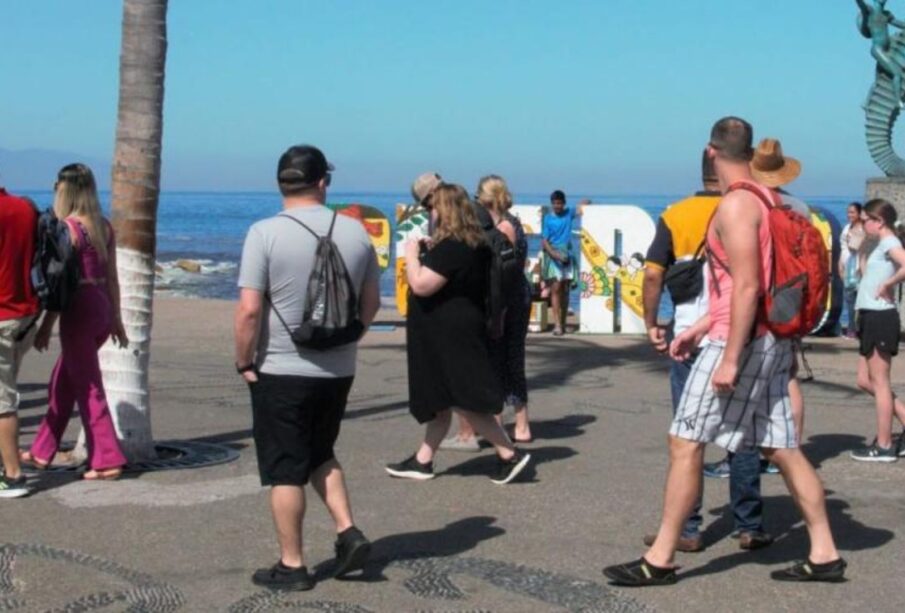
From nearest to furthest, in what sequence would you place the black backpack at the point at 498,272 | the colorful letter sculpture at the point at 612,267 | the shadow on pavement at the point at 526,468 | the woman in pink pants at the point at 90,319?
1. the woman in pink pants at the point at 90,319
2. the black backpack at the point at 498,272
3. the shadow on pavement at the point at 526,468
4. the colorful letter sculpture at the point at 612,267

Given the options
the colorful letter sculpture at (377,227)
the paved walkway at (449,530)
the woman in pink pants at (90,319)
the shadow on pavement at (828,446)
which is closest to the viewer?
the paved walkway at (449,530)

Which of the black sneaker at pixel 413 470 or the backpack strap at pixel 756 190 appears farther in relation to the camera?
the black sneaker at pixel 413 470

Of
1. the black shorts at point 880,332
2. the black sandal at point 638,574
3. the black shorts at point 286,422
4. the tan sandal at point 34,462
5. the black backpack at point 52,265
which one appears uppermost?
the black backpack at point 52,265

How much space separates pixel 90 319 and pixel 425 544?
234 cm

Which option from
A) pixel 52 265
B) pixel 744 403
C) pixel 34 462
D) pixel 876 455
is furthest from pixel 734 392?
pixel 34 462

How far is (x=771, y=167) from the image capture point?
7.45m

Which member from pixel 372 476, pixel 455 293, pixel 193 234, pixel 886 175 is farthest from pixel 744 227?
pixel 193 234

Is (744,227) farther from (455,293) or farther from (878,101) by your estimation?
(878,101)

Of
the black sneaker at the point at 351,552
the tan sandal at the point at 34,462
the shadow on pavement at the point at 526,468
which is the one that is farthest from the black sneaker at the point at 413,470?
the black sneaker at the point at 351,552

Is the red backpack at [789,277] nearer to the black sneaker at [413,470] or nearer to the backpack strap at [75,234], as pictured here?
the black sneaker at [413,470]

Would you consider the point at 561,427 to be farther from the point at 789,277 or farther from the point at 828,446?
the point at 789,277

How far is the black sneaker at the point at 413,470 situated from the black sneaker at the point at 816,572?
2.51 meters

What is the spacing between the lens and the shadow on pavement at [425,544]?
20.9 ft

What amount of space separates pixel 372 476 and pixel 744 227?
322 cm
